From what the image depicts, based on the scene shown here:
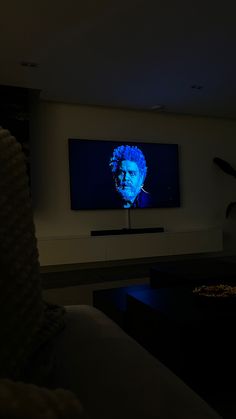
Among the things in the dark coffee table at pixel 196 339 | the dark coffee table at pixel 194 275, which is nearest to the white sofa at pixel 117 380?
the dark coffee table at pixel 196 339

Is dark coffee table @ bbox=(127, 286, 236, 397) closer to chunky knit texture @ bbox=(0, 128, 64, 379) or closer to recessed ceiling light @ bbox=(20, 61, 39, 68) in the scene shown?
chunky knit texture @ bbox=(0, 128, 64, 379)

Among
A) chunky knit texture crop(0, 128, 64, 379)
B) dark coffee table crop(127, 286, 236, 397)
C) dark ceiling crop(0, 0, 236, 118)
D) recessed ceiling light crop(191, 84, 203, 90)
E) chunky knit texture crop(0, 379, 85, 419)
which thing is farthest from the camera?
recessed ceiling light crop(191, 84, 203, 90)

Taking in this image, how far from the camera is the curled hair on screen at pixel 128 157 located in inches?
151

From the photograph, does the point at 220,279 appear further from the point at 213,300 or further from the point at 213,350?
the point at 213,350

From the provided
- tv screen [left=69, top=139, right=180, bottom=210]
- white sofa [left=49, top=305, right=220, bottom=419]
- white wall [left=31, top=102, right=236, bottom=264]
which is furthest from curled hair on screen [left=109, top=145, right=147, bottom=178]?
white sofa [left=49, top=305, right=220, bottom=419]

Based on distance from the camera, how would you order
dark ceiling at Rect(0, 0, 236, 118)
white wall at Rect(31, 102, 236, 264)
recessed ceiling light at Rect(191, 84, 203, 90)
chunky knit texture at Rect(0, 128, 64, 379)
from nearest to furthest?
chunky knit texture at Rect(0, 128, 64, 379), dark ceiling at Rect(0, 0, 236, 118), recessed ceiling light at Rect(191, 84, 203, 90), white wall at Rect(31, 102, 236, 264)

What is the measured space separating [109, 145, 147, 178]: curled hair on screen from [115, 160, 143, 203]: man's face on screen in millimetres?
40

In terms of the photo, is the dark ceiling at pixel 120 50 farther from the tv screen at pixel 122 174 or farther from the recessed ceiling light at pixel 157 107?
the tv screen at pixel 122 174

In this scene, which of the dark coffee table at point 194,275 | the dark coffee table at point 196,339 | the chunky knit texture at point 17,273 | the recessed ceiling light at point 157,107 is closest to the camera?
the chunky knit texture at point 17,273

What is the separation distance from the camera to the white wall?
3596 mm

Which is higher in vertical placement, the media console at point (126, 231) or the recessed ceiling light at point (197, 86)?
the recessed ceiling light at point (197, 86)

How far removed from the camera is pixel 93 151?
12.3 feet

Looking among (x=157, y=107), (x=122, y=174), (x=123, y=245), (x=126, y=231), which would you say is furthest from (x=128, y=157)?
(x=123, y=245)

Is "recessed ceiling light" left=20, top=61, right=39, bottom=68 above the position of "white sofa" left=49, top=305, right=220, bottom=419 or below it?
above
